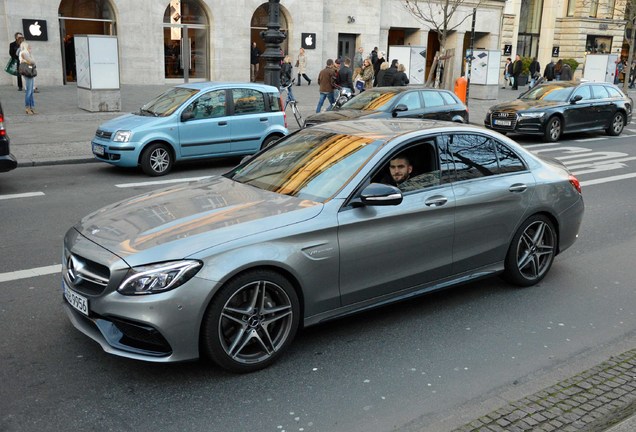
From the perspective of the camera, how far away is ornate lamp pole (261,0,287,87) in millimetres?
15008

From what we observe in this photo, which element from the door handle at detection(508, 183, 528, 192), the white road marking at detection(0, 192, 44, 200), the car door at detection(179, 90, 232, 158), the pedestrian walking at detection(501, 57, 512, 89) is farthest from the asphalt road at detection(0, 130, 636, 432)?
the pedestrian walking at detection(501, 57, 512, 89)

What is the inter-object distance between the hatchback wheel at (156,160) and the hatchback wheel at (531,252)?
24.9 ft

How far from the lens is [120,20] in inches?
1059

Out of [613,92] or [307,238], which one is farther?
[613,92]

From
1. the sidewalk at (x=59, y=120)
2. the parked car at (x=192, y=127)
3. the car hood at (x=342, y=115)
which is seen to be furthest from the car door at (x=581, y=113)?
the parked car at (x=192, y=127)

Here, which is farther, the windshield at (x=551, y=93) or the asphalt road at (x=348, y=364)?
the windshield at (x=551, y=93)

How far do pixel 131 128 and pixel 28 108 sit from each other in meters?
7.81

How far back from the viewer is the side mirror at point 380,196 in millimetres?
4625

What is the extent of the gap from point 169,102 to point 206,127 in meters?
0.91

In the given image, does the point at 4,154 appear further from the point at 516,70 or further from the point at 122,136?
the point at 516,70

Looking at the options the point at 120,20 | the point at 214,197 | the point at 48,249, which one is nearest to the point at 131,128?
the point at 48,249

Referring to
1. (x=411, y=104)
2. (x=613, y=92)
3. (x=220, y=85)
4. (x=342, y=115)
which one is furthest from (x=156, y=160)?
(x=613, y=92)

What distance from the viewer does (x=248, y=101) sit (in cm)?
1273

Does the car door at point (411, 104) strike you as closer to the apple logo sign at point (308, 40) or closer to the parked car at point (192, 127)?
the parked car at point (192, 127)
